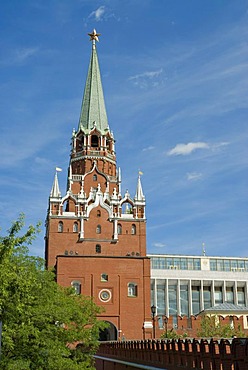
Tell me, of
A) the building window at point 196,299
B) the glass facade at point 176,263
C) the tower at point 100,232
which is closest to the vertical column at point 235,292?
the building window at point 196,299

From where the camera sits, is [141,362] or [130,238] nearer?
[141,362]

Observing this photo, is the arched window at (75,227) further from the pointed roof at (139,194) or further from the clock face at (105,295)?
the clock face at (105,295)

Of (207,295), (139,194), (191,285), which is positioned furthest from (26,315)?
(207,295)

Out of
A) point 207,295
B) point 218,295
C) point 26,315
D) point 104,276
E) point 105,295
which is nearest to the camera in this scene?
point 26,315

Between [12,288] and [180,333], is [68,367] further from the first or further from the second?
[180,333]

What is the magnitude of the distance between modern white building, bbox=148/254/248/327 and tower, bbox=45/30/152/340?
29.7 metres

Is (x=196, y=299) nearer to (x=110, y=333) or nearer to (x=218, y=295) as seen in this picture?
(x=218, y=295)

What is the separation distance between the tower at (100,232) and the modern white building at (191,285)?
29.7m

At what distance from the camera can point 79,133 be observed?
83375 millimetres

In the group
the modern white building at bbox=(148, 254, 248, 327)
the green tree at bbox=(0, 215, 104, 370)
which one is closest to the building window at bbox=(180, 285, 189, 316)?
the modern white building at bbox=(148, 254, 248, 327)

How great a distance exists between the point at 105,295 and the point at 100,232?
9413 millimetres

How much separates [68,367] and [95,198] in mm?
46703

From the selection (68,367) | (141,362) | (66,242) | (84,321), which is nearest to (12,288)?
(68,367)

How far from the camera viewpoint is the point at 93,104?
86062mm
